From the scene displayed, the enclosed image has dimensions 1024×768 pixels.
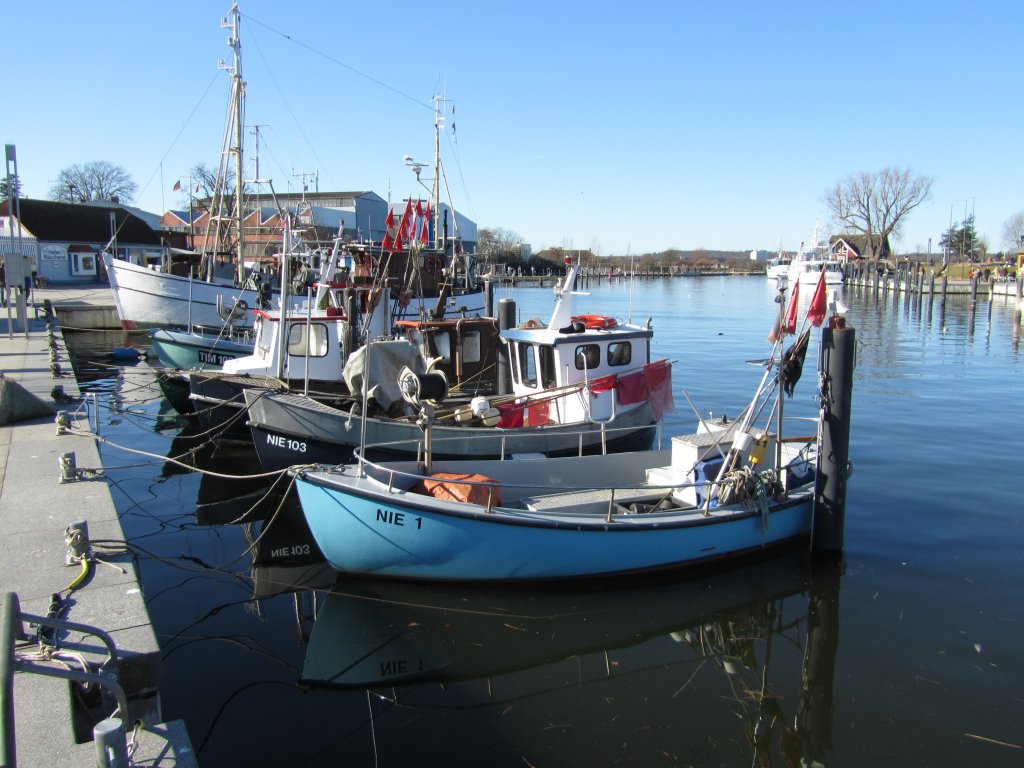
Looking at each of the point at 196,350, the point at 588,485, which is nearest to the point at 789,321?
the point at 588,485

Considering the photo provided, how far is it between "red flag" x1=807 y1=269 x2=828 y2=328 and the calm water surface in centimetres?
326

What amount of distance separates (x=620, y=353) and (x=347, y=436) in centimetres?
512

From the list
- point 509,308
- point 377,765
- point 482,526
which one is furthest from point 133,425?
point 377,765

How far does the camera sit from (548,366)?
13.1 meters

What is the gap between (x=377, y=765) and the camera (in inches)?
231

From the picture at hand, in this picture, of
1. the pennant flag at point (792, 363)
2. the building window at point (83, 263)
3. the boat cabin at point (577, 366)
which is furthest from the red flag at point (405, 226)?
the building window at point (83, 263)

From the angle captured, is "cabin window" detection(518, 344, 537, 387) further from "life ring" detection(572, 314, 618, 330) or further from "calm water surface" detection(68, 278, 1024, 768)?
"calm water surface" detection(68, 278, 1024, 768)

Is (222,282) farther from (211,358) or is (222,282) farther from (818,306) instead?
(818,306)

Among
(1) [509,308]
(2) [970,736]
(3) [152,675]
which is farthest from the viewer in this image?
(1) [509,308]

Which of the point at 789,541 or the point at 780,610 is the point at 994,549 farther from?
the point at 780,610

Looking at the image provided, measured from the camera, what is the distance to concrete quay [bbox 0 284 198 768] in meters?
4.40

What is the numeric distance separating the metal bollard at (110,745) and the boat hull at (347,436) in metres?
8.03

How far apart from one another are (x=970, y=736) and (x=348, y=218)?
3235 inches

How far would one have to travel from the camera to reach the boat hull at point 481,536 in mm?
8211
